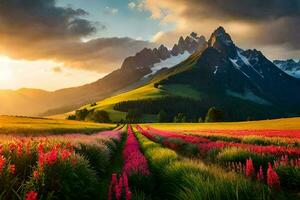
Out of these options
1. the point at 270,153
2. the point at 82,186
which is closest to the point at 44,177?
the point at 82,186

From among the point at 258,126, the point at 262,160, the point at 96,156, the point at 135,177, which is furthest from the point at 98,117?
the point at 135,177

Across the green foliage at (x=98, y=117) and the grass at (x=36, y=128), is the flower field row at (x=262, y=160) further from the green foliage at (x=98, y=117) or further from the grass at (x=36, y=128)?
the green foliage at (x=98, y=117)

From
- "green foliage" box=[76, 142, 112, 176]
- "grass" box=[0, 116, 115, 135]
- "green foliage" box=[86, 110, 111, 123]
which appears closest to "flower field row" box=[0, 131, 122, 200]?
"green foliage" box=[76, 142, 112, 176]

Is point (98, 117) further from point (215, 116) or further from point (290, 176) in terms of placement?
point (290, 176)

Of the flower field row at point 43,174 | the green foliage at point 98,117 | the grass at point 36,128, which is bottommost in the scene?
the flower field row at point 43,174

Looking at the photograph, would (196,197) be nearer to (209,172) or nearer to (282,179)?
(209,172)

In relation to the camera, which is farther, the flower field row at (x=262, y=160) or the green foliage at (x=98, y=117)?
the green foliage at (x=98, y=117)

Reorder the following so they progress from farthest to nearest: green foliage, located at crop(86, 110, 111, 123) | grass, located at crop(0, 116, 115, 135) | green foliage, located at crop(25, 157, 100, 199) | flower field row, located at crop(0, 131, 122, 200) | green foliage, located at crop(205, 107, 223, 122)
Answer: green foliage, located at crop(86, 110, 111, 123) < green foliage, located at crop(205, 107, 223, 122) < grass, located at crop(0, 116, 115, 135) < green foliage, located at crop(25, 157, 100, 199) < flower field row, located at crop(0, 131, 122, 200)

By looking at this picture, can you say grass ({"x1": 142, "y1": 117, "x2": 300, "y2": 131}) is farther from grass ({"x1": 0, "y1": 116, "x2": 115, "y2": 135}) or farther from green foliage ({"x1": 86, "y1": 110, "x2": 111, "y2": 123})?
green foliage ({"x1": 86, "y1": 110, "x2": 111, "y2": 123})

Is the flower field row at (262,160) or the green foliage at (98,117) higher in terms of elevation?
the green foliage at (98,117)

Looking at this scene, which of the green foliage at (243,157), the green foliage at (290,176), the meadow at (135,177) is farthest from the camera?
the green foliage at (243,157)

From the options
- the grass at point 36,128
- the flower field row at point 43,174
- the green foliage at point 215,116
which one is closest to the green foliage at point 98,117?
the green foliage at point 215,116

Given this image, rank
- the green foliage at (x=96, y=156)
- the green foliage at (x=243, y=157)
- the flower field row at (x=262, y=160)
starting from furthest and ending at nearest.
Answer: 1. the green foliage at (x=96, y=156)
2. the green foliage at (x=243, y=157)
3. the flower field row at (x=262, y=160)

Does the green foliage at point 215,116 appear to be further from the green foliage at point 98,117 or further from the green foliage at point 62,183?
the green foliage at point 62,183
